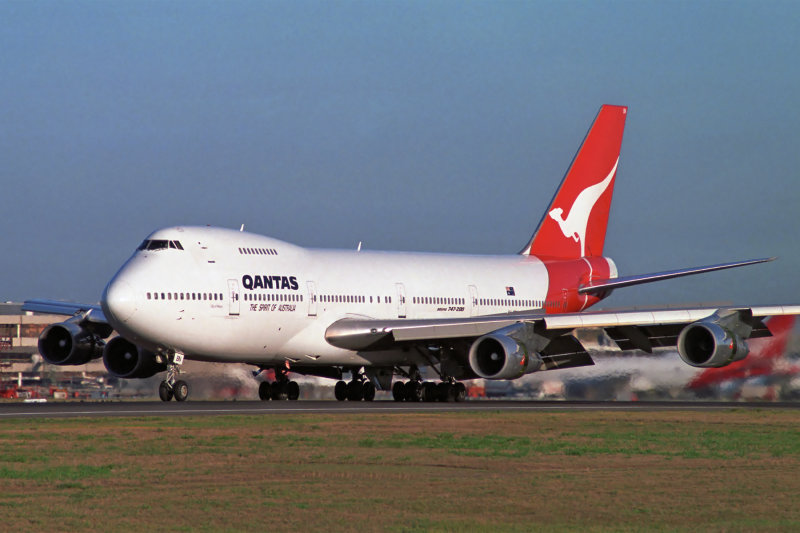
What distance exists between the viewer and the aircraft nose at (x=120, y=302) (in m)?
28.8

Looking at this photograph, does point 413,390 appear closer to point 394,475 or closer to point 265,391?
point 265,391

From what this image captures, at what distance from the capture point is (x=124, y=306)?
2875 centimetres

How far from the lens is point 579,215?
4291cm

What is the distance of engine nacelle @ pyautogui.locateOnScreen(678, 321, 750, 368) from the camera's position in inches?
1205

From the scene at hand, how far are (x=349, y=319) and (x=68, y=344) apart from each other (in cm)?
834

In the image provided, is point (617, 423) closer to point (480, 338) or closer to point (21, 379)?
point (480, 338)

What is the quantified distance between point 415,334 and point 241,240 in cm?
537

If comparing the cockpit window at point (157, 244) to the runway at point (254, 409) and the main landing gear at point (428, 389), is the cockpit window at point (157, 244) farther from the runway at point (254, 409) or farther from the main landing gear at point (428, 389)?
the main landing gear at point (428, 389)

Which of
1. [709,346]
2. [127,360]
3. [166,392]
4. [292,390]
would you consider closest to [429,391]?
[292,390]

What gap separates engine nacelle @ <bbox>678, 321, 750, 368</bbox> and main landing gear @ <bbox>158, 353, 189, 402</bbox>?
12.8 meters

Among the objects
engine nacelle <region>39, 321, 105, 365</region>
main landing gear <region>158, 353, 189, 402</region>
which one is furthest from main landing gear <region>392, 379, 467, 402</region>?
engine nacelle <region>39, 321, 105, 365</region>

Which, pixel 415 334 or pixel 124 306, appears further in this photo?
pixel 415 334

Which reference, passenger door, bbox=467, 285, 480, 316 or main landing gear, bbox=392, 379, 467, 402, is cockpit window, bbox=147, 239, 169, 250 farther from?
passenger door, bbox=467, 285, 480, 316

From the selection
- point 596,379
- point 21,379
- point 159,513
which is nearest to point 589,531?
point 159,513
